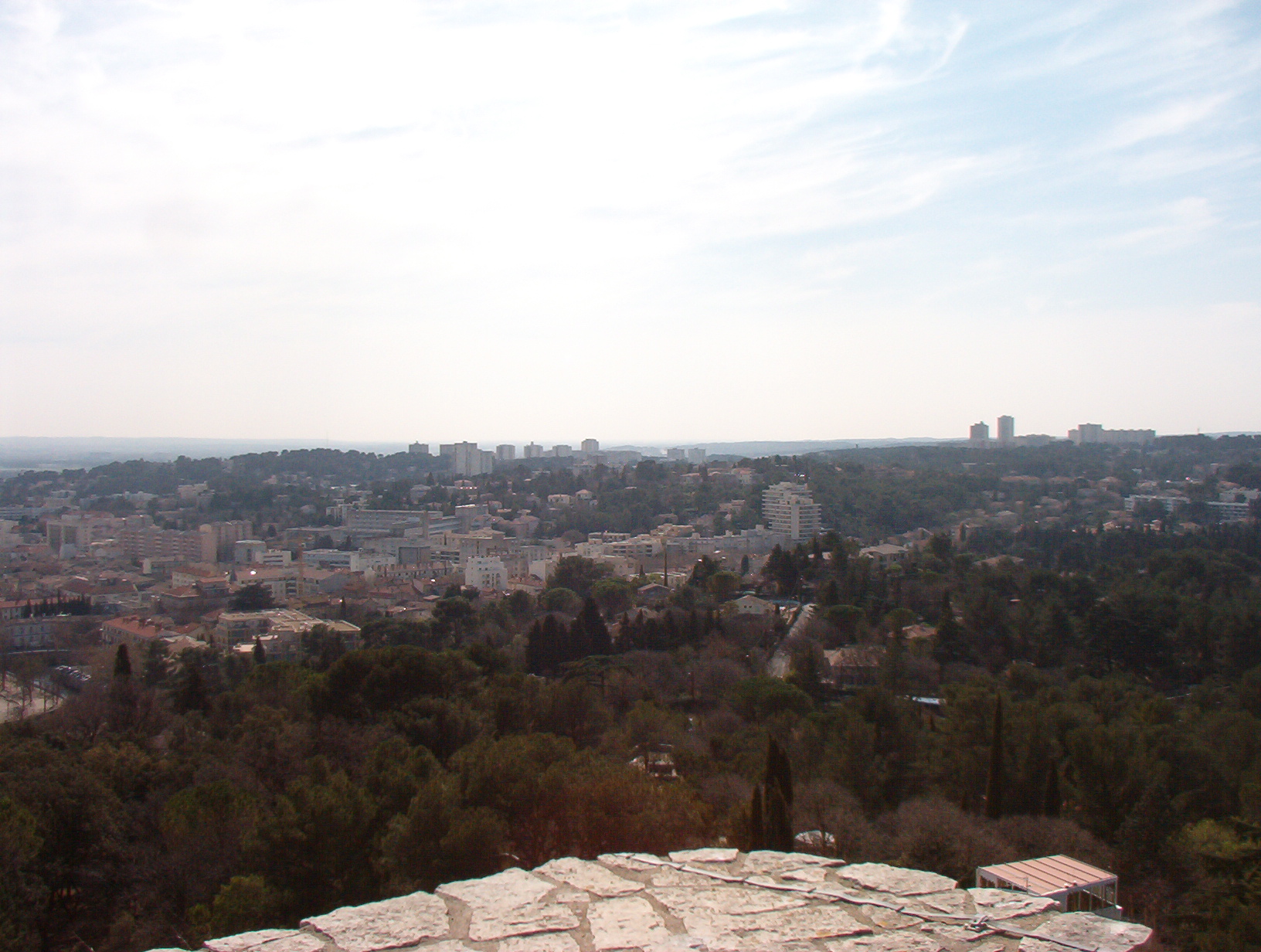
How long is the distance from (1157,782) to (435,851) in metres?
7.65

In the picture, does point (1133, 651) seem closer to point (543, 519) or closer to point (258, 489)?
point (543, 519)

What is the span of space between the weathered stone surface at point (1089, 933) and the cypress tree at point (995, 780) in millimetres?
7239

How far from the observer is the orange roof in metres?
5.30

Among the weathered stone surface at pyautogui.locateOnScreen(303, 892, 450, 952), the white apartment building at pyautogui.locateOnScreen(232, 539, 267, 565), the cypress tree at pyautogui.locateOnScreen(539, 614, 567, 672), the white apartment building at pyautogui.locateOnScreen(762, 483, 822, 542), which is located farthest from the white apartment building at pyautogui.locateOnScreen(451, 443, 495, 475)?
the weathered stone surface at pyautogui.locateOnScreen(303, 892, 450, 952)

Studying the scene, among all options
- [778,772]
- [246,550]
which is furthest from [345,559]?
[778,772]

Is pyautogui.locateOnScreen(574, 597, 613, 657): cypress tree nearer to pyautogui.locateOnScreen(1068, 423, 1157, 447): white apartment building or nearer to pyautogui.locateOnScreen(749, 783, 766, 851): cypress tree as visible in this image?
pyautogui.locateOnScreen(749, 783, 766, 851): cypress tree

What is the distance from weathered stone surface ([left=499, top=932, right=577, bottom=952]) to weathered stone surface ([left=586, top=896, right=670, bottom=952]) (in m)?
0.08

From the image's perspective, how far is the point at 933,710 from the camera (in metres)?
17.9

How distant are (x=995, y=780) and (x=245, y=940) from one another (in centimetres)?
896

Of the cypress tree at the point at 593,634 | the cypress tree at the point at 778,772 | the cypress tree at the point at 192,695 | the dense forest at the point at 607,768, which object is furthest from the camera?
the cypress tree at the point at 593,634

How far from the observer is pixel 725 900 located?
11.1 ft

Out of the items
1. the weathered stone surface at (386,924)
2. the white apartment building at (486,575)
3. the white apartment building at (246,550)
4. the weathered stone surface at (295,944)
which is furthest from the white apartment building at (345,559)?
the weathered stone surface at (295,944)

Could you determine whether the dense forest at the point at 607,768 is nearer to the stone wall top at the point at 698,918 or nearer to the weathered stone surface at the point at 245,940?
the stone wall top at the point at 698,918

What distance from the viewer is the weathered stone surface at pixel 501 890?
3.31 metres
